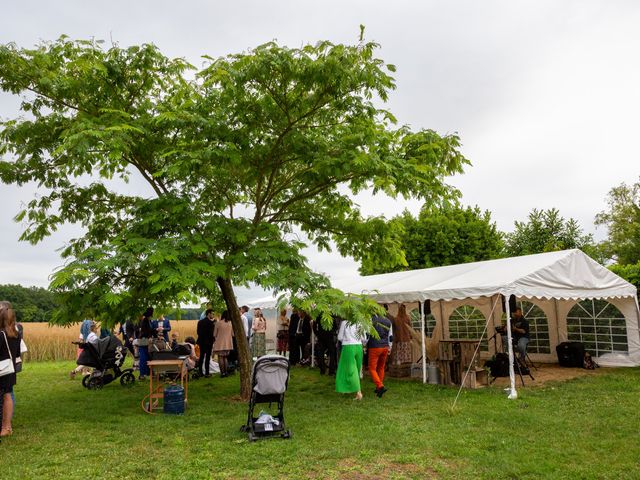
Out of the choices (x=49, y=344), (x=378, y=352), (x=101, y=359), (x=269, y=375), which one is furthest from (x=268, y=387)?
(x=49, y=344)

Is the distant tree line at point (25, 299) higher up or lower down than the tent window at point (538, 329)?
higher up

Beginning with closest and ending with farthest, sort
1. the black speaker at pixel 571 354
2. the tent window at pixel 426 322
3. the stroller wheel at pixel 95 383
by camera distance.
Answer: the stroller wheel at pixel 95 383
the black speaker at pixel 571 354
the tent window at pixel 426 322

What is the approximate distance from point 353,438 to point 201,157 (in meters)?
4.46

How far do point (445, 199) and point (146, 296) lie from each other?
17.2 ft

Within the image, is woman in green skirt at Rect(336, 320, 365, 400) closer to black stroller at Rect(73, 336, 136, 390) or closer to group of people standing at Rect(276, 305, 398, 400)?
group of people standing at Rect(276, 305, 398, 400)

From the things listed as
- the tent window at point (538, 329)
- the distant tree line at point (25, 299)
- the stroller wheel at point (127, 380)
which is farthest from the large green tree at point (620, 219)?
the distant tree line at point (25, 299)

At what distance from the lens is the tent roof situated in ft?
32.7

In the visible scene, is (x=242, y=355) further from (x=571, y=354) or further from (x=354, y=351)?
(x=571, y=354)

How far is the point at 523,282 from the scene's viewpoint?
9.84 m

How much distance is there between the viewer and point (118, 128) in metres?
7.05

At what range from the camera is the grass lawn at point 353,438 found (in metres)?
5.24

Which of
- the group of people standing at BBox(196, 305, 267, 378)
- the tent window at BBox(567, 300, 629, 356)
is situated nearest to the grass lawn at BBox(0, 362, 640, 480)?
the group of people standing at BBox(196, 305, 267, 378)

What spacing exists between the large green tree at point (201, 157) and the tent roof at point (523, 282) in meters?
2.04

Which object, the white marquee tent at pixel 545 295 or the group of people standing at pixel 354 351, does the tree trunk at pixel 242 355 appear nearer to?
the group of people standing at pixel 354 351
